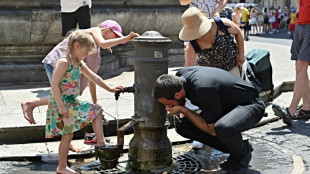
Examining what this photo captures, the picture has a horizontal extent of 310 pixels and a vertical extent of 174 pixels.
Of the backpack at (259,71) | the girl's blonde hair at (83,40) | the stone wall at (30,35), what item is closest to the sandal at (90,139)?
the girl's blonde hair at (83,40)

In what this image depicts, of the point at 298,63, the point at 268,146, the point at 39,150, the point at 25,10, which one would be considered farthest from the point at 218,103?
the point at 25,10

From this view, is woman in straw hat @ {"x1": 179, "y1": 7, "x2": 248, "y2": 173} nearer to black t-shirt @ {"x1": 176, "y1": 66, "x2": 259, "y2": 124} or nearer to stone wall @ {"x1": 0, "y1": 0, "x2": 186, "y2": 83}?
black t-shirt @ {"x1": 176, "y1": 66, "x2": 259, "y2": 124}

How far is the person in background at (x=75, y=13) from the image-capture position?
6.89 metres

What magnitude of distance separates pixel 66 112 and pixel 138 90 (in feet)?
2.13

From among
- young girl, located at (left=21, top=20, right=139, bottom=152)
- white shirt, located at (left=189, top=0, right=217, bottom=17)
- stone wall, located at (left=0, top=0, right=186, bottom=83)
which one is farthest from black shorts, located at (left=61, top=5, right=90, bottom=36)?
young girl, located at (left=21, top=20, right=139, bottom=152)

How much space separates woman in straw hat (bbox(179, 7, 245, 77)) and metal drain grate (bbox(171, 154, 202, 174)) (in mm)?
896

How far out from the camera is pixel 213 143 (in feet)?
14.9

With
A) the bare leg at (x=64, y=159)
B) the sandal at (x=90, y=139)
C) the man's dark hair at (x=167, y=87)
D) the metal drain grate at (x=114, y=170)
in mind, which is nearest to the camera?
the man's dark hair at (x=167, y=87)

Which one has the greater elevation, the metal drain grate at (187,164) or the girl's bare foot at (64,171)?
the girl's bare foot at (64,171)

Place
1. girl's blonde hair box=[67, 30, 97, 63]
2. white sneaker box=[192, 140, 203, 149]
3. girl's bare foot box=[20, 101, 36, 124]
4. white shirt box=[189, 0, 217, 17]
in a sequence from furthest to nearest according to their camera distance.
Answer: white shirt box=[189, 0, 217, 17] → white sneaker box=[192, 140, 203, 149] → girl's bare foot box=[20, 101, 36, 124] → girl's blonde hair box=[67, 30, 97, 63]

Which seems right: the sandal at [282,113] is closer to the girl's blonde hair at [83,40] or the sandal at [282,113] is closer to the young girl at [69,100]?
the young girl at [69,100]

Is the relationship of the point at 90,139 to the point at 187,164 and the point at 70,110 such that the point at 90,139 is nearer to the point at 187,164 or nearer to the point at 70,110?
the point at 70,110

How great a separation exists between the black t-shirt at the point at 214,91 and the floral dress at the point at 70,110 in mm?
899

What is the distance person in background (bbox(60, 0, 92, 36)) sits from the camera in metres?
6.89
